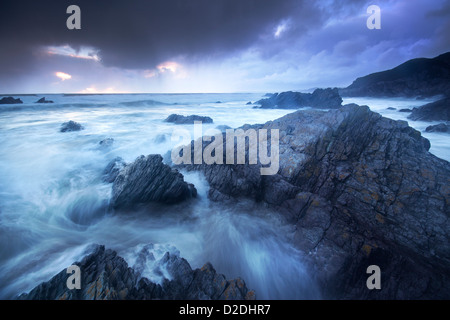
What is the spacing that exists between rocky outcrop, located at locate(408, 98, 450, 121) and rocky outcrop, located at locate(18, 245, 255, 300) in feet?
104

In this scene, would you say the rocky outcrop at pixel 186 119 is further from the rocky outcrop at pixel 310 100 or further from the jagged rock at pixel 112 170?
the rocky outcrop at pixel 310 100

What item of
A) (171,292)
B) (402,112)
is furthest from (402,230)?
(402,112)

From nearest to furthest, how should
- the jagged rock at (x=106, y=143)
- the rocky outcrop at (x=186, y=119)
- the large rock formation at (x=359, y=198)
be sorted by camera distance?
1. the large rock formation at (x=359, y=198)
2. the jagged rock at (x=106, y=143)
3. the rocky outcrop at (x=186, y=119)

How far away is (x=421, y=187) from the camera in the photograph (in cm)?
649

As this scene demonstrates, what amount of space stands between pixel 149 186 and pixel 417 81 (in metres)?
84.5

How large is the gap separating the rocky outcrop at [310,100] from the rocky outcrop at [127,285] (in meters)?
43.1

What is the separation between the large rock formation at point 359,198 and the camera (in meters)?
5.48

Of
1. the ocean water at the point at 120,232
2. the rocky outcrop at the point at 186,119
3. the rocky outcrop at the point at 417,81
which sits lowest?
the ocean water at the point at 120,232

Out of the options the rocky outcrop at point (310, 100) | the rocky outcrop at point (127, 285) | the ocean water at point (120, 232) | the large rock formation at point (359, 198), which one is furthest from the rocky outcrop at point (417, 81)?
the rocky outcrop at point (127, 285)

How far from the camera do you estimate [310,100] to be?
141 feet

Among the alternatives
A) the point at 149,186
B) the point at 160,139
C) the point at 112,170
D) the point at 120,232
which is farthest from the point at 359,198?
the point at 160,139

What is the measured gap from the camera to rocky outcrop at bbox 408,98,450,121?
2200 centimetres
